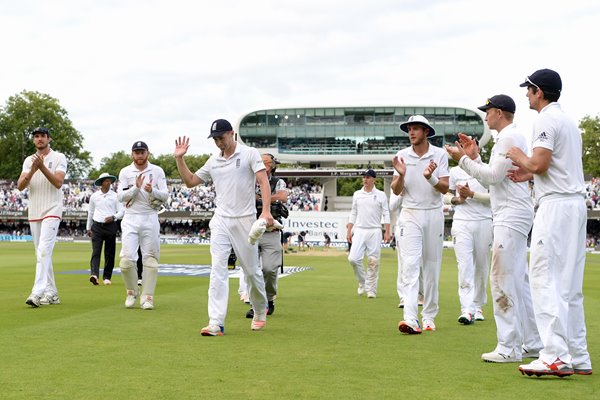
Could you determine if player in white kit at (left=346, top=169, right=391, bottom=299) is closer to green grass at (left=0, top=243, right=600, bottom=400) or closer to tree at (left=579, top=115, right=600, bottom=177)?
green grass at (left=0, top=243, right=600, bottom=400)

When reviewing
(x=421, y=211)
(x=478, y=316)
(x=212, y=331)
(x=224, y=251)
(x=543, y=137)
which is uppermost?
(x=543, y=137)

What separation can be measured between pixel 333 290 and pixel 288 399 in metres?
10.6

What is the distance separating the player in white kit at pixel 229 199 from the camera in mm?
8742

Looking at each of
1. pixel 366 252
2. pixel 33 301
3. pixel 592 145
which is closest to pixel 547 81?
pixel 33 301

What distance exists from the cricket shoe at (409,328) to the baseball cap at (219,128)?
10.1ft

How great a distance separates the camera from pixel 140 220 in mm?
11609

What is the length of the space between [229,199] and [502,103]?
3.34 meters

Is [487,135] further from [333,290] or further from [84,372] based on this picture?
[84,372]

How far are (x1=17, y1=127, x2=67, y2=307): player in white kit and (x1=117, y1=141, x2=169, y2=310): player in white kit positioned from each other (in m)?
0.98

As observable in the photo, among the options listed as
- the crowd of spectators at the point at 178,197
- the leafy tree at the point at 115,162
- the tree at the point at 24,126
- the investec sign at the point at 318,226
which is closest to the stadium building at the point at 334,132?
the crowd of spectators at the point at 178,197

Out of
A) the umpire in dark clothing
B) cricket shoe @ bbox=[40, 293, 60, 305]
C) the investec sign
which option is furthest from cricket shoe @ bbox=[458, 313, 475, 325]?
the investec sign

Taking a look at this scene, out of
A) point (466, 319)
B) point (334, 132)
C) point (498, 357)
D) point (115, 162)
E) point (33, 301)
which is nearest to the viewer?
point (498, 357)

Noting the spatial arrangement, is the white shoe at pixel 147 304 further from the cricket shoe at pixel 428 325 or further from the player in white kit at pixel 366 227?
the player in white kit at pixel 366 227

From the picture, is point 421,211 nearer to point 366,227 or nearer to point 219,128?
point 219,128
